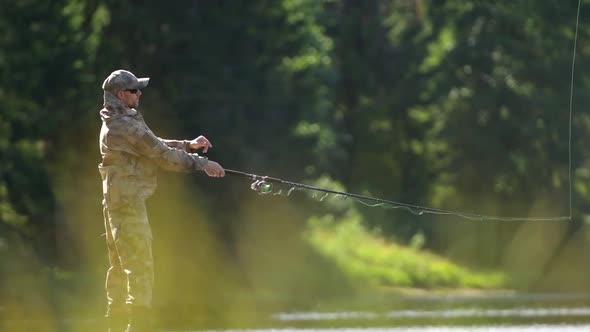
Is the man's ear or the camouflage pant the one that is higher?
the man's ear

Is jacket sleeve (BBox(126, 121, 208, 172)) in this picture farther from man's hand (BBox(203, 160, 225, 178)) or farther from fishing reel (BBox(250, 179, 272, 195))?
fishing reel (BBox(250, 179, 272, 195))

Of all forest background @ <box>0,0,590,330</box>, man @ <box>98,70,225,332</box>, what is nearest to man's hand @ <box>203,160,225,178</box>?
man @ <box>98,70,225,332</box>

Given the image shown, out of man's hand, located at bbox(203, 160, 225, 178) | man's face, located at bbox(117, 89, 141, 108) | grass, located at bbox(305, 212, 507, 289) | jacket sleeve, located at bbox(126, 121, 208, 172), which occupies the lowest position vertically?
man's hand, located at bbox(203, 160, 225, 178)

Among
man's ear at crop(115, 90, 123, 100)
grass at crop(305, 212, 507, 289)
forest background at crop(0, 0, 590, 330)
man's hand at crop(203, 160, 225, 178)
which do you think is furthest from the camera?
grass at crop(305, 212, 507, 289)

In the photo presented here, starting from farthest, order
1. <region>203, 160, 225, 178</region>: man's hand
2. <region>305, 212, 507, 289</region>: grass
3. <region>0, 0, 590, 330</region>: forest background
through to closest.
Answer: <region>305, 212, 507, 289</region>: grass < <region>0, 0, 590, 330</region>: forest background < <region>203, 160, 225, 178</region>: man's hand

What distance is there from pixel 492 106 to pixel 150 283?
4027 cm

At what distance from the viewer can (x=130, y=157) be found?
43.0 ft

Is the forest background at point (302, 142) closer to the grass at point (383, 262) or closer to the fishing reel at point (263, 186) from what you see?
the grass at point (383, 262)

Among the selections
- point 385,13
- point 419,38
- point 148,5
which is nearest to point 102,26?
point 148,5

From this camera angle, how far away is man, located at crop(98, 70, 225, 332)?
12859mm

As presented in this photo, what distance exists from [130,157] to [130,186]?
218 mm

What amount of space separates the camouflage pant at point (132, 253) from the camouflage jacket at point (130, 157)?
9 centimetres

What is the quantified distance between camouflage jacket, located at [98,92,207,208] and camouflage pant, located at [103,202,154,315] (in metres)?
0.09

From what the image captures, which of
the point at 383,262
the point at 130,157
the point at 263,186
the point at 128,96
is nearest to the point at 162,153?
the point at 130,157
